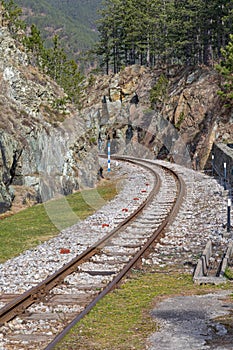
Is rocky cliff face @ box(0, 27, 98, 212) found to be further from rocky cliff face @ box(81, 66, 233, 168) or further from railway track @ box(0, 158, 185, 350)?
rocky cliff face @ box(81, 66, 233, 168)

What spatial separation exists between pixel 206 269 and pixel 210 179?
787 inches

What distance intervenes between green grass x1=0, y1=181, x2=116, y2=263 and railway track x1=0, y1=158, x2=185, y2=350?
7.98 feet

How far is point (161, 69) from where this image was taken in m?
72.2

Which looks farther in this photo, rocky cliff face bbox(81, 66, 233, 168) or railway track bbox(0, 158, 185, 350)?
rocky cliff face bbox(81, 66, 233, 168)

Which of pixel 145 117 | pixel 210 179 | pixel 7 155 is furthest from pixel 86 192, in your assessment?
pixel 145 117

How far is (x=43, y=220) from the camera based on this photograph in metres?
19.5

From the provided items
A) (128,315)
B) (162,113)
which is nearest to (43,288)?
(128,315)

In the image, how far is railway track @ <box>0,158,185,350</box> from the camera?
7406mm

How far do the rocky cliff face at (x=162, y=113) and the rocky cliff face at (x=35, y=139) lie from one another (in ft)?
46.0

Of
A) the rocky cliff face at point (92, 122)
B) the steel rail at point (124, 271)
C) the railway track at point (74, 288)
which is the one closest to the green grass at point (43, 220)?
the rocky cliff face at point (92, 122)

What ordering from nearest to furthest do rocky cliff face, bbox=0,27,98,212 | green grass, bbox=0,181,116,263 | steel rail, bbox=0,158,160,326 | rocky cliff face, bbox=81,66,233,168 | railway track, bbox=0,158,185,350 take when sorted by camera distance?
railway track, bbox=0,158,185,350 → steel rail, bbox=0,158,160,326 → green grass, bbox=0,181,116,263 → rocky cliff face, bbox=0,27,98,212 → rocky cliff face, bbox=81,66,233,168

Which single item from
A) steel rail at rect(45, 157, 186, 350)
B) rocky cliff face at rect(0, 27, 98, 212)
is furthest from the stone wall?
rocky cliff face at rect(0, 27, 98, 212)

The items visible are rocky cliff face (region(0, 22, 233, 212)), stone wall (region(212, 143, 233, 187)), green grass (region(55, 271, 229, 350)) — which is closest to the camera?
green grass (region(55, 271, 229, 350))

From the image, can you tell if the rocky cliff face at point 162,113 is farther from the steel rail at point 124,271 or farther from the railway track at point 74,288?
the railway track at point 74,288
